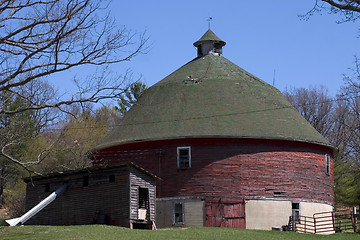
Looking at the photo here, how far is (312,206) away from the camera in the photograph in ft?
106

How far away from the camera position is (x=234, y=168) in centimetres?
3084

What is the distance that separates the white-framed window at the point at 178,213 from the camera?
30.8 m

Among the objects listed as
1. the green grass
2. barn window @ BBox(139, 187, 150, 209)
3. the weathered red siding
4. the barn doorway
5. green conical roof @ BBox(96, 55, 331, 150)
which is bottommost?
the green grass

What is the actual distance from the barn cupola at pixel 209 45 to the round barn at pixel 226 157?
15.9 feet

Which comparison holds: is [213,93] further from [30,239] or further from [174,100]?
[30,239]

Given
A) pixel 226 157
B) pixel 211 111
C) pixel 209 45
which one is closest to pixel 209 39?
pixel 209 45

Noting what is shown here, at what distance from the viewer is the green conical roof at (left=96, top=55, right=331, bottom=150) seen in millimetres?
31703

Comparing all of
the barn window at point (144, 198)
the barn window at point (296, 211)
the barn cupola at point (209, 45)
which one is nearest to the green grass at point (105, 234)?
the barn window at point (144, 198)

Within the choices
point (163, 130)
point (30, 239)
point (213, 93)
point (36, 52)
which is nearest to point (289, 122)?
point (213, 93)

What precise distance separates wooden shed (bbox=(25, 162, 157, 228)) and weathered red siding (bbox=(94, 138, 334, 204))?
2367 millimetres

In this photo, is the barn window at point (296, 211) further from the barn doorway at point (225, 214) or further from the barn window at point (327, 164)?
the barn window at point (327, 164)

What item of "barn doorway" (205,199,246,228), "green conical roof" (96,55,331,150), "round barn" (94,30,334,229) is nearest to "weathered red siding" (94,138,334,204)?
"round barn" (94,30,334,229)

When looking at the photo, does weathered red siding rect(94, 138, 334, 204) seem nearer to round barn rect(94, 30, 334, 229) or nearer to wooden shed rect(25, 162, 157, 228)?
round barn rect(94, 30, 334, 229)

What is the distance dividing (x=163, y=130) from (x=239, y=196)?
5.30 meters
